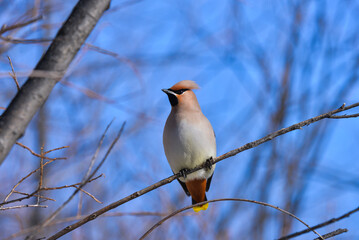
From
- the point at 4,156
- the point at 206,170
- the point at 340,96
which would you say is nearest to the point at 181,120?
the point at 206,170

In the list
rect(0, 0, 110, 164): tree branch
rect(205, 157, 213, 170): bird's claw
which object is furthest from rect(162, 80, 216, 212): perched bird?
rect(0, 0, 110, 164): tree branch

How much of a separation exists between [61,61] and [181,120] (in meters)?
2.14

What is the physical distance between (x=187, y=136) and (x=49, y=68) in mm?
2135

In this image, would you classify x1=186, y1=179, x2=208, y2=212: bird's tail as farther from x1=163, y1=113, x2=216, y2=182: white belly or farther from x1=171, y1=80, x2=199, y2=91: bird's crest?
x1=171, y1=80, x2=199, y2=91: bird's crest

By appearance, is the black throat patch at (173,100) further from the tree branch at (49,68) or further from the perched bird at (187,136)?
the tree branch at (49,68)

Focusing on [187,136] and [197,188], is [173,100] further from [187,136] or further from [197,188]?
[197,188]

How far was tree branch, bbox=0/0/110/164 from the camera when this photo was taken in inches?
64.4

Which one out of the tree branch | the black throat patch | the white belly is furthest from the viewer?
the black throat patch

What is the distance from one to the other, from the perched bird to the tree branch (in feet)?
6.48

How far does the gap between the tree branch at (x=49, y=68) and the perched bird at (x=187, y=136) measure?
197 centimetres

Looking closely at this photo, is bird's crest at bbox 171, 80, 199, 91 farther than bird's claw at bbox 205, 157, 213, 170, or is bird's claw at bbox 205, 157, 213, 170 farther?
bird's crest at bbox 171, 80, 199, 91

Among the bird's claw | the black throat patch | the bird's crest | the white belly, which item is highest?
the bird's crest

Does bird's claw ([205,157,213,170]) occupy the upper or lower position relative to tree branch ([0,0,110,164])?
upper

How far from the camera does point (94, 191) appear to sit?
7746 millimetres
